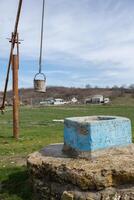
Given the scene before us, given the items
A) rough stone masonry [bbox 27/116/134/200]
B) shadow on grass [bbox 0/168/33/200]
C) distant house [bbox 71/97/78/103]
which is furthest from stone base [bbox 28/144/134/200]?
distant house [bbox 71/97/78/103]

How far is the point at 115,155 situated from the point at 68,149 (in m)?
1.05

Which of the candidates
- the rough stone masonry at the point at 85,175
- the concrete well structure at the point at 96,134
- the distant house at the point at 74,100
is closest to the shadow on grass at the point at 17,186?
the rough stone masonry at the point at 85,175

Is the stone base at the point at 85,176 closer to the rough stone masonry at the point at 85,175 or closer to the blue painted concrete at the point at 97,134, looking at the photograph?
the rough stone masonry at the point at 85,175

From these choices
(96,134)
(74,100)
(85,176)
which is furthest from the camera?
(74,100)

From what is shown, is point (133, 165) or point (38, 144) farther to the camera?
point (38, 144)

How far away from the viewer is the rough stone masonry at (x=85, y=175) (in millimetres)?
7188

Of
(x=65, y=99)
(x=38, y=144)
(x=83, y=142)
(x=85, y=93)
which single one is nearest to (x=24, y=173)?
(x=83, y=142)

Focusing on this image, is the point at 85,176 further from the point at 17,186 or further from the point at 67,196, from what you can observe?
the point at 17,186

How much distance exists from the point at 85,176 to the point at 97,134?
110cm

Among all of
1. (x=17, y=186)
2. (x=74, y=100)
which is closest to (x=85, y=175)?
(x=17, y=186)

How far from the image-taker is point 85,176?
7332 millimetres

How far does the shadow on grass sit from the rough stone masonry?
0.29 m

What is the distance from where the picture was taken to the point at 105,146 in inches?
325

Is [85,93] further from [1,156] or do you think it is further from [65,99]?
[1,156]
